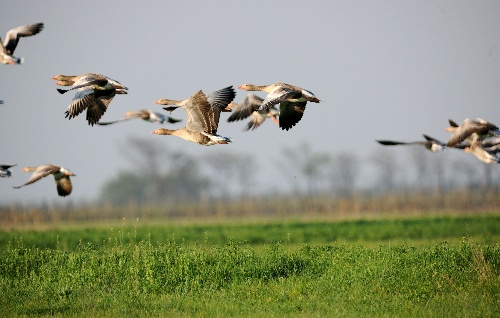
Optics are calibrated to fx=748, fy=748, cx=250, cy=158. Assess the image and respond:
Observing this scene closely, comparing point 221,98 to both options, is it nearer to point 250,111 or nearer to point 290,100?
point 290,100

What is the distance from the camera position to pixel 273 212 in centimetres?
7212

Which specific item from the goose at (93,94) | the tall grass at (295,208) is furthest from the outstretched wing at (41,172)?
the tall grass at (295,208)

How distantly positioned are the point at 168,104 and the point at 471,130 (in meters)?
7.05

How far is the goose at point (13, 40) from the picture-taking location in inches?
673

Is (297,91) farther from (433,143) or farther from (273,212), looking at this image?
(273,212)

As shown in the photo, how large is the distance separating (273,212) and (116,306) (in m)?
59.4

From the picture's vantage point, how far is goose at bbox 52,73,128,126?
16.0 metres

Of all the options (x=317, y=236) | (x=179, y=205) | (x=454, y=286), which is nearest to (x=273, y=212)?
(x=179, y=205)

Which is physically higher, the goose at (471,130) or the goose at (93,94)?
the goose at (93,94)

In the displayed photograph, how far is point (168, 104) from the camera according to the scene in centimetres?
1702

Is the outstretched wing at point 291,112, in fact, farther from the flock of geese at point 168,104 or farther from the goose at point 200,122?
the goose at point 200,122

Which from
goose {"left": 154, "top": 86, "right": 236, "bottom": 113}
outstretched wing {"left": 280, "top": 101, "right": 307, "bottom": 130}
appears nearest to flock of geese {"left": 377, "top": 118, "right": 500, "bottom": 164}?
outstretched wing {"left": 280, "top": 101, "right": 307, "bottom": 130}

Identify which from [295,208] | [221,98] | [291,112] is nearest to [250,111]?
[291,112]

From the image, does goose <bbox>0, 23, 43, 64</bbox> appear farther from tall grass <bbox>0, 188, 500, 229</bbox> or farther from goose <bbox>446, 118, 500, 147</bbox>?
tall grass <bbox>0, 188, 500, 229</bbox>
